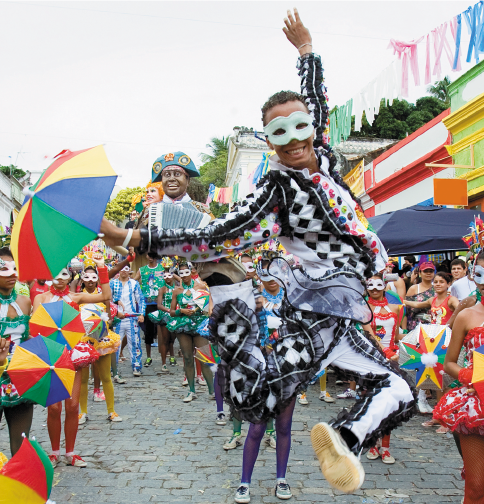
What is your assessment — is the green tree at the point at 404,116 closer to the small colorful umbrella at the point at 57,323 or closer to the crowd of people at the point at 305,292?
the small colorful umbrella at the point at 57,323

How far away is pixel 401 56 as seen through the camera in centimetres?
1091

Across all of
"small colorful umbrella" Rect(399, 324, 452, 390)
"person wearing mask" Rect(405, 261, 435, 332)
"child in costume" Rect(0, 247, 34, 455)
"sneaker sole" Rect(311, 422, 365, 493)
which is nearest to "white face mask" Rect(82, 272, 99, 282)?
"child in costume" Rect(0, 247, 34, 455)

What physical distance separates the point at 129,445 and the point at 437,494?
3.15m

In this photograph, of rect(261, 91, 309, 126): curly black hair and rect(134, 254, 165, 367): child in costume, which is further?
rect(134, 254, 165, 367): child in costume

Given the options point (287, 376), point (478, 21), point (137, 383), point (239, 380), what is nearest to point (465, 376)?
point (287, 376)

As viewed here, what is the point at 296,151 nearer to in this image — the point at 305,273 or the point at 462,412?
the point at 305,273

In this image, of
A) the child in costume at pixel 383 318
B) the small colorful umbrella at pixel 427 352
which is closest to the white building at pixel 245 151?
the child in costume at pixel 383 318

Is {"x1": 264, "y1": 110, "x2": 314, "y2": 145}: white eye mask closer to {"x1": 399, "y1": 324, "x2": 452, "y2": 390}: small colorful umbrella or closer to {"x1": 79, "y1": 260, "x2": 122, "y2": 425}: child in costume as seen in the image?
{"x1": 399, "y1": 324, "x2": 452, "y2": 390}: small colorful umbrella

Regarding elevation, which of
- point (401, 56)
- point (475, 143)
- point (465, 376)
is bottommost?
point (465, 376)

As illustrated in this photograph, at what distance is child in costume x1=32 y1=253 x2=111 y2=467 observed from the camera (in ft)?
17.0

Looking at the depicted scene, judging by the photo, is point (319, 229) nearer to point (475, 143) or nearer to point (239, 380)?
point (239, 380)

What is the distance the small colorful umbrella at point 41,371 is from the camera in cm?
417

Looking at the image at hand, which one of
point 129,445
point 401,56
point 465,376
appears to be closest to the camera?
point 465,376

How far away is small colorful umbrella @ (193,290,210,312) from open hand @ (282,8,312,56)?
18.1 feet
